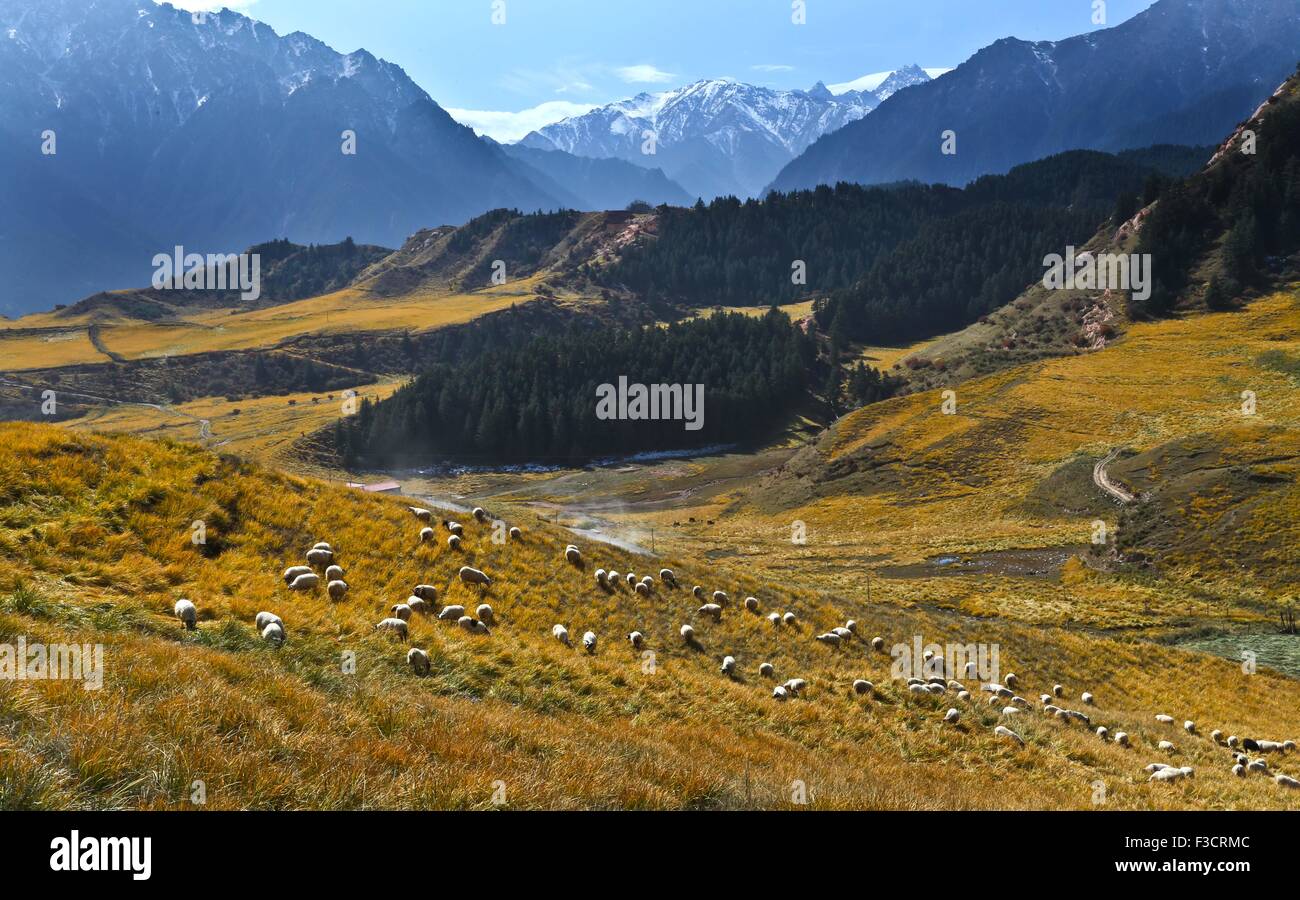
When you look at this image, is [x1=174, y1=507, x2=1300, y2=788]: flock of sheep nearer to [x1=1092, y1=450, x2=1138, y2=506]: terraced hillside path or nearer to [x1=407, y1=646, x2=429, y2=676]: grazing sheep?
[x1=407, y1=646, x2=429, y2=676]: grazing sheep

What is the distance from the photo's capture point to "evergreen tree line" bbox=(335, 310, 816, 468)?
424 feet

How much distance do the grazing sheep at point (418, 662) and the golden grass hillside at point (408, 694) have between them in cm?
32

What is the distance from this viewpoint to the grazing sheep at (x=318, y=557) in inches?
569

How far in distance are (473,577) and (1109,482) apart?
67162mm

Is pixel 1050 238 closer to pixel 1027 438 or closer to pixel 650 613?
pixel 1027 438

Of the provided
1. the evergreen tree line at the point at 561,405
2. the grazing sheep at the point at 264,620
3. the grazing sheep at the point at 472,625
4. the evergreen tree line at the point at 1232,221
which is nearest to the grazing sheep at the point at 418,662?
the grazing sheep at the point at 264,620

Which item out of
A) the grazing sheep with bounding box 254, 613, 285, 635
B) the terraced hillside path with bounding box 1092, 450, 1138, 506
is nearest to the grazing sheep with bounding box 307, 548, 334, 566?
the grazing sheep with bounding box 254, 613, 285, 635

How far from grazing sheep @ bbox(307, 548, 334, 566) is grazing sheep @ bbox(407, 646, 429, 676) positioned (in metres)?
4.89

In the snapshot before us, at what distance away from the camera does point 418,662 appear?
10875mm

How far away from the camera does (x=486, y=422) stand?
425ft

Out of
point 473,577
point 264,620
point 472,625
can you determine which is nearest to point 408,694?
point 264,620
